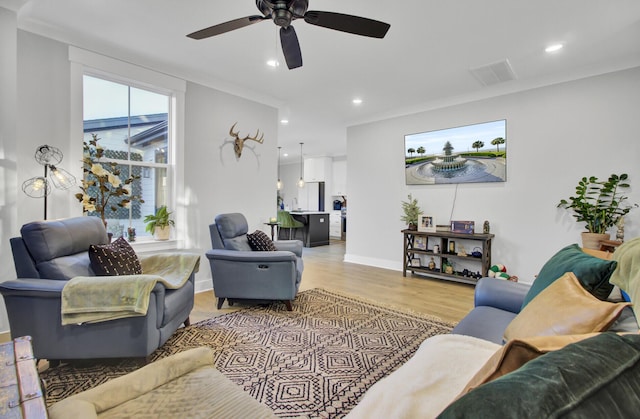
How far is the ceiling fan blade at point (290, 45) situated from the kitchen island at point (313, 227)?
204 inches

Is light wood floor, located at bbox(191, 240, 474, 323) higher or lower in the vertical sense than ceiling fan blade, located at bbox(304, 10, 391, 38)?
lower

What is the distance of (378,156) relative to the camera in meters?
5.29

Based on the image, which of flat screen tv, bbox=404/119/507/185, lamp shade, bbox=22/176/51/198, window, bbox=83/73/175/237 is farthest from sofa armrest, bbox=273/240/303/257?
flat screen tv, bbox=404/119/507/185

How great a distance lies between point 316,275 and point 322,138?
370 cm

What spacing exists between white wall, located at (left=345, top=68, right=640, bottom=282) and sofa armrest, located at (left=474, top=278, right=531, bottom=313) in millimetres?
2277

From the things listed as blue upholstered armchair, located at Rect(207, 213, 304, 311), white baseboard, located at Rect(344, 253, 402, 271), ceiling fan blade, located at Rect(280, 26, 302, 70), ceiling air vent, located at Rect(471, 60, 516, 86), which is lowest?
white baseboard, located at Rect(344, 253, 402, 271)

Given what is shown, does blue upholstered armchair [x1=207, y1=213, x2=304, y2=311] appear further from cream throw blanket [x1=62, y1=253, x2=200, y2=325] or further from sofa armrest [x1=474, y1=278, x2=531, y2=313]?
sofa armrest [x1=474, y1=278, x2=531, y2=313]

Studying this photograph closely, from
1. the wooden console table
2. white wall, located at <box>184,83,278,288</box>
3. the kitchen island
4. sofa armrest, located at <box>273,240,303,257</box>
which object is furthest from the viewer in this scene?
the kitchen island

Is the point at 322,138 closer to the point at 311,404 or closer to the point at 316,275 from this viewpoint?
the point at 316,275

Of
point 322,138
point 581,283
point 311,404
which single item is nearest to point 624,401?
point 581,283

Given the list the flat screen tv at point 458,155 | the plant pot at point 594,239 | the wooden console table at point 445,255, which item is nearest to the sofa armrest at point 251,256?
the wooden console table at point 445,255

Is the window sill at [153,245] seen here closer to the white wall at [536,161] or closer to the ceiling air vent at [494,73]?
the white wall at [536,161]

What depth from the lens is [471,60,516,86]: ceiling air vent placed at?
338 centimetres

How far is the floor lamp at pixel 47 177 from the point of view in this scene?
2641mm
